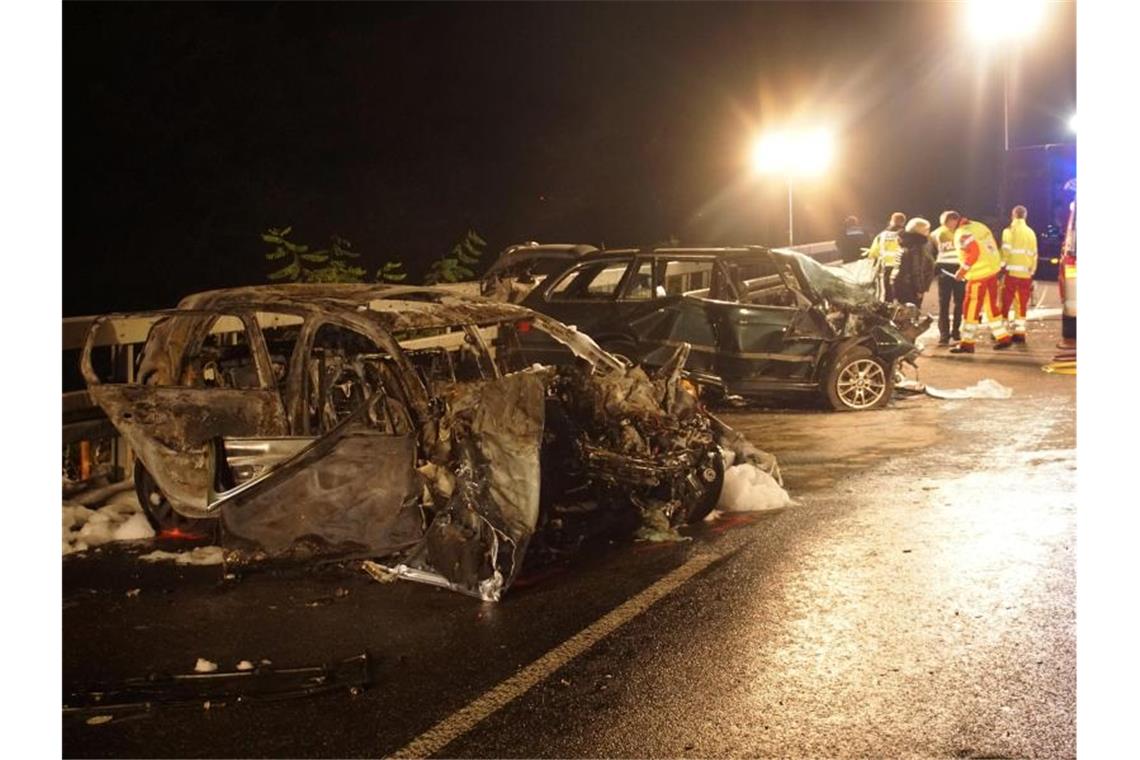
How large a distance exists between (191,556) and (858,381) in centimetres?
698

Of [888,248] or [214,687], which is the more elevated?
[888,248]

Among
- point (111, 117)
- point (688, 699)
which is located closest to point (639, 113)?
point (111, 117)

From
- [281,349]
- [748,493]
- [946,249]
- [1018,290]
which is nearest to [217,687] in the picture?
[281,349]

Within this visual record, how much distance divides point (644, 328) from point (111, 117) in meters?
15.2

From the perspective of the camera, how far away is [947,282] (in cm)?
1692

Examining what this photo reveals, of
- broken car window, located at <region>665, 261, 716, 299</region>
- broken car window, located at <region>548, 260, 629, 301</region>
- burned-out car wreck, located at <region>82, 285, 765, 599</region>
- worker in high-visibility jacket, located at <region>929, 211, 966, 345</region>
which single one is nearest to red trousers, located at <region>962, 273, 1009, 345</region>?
worker in high-visibility jacket, located at <region>929, 211, 966, 345</region>

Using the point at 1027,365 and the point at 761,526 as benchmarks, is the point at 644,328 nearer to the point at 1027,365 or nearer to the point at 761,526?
the point at 761,526

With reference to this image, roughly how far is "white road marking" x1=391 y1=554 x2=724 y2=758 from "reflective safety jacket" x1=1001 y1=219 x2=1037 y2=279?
39.1 feet

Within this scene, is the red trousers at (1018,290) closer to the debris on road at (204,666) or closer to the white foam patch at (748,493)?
the white foam patch at (748,493)

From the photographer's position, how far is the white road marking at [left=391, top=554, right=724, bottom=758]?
4.42 meters

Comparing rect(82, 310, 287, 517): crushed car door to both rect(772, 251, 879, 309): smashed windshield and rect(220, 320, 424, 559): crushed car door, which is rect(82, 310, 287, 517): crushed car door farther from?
rect(772, 251, 879, 309): smashed windshield

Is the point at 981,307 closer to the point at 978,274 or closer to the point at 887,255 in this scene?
the point at 978,274

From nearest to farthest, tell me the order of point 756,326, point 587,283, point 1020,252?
point 756,326
point 587,283
point 1020,252

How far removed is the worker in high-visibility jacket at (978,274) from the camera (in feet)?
54.4
